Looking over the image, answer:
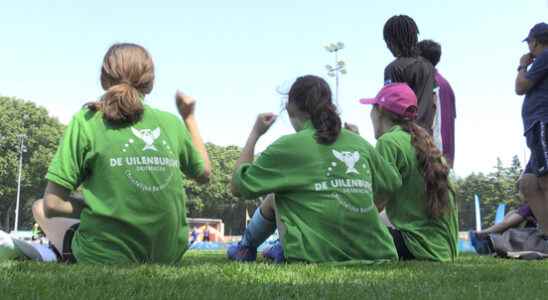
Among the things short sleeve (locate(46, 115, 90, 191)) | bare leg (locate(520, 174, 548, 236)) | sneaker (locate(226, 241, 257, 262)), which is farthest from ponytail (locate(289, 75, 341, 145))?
bare leg (locate(520, 174, 548, 236))

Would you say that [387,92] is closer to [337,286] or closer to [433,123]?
[433,123]

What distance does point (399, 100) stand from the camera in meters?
5.09

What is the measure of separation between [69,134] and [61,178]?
0.27 meters

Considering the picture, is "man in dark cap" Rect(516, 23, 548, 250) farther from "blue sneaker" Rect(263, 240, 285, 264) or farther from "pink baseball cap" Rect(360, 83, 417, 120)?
"blue sneaker" Rect(263, 240, 285, 264)

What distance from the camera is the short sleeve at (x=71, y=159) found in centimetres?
365

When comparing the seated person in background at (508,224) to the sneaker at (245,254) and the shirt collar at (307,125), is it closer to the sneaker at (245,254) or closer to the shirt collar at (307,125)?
the sneaker at (245,254)

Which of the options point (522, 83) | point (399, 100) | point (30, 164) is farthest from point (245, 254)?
point (30, 164)

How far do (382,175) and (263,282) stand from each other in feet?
5.78

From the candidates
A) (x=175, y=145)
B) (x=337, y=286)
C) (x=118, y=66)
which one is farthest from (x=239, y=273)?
(x=118, y=66)

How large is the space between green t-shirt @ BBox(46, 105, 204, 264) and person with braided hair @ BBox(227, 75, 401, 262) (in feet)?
1.83

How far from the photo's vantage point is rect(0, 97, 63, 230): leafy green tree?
58719 millimetres

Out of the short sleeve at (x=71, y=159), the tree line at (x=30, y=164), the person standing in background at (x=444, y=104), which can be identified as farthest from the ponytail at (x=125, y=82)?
the tree line at (x=30, y=164)

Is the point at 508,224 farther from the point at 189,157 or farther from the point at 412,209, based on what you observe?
the point at 189,157

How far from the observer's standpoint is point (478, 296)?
8.87ft
